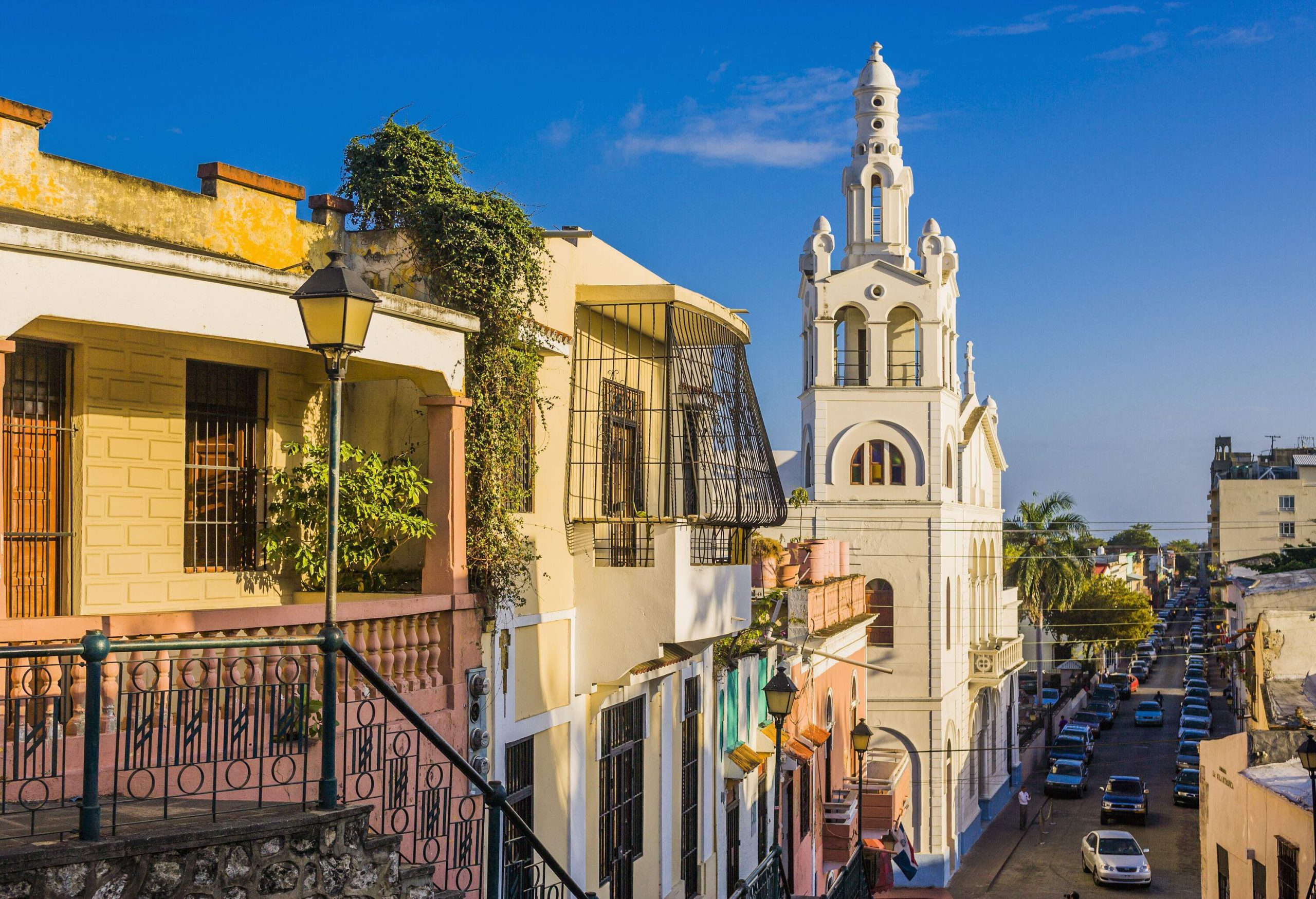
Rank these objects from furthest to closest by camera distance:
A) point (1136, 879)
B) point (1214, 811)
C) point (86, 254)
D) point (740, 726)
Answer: point (1136, 879) < point (1214, 811) < point (740, 726) < point (86, 254)

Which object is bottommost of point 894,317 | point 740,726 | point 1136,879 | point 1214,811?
point 1136,879

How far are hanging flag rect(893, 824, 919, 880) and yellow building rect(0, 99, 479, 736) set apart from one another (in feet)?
75.2

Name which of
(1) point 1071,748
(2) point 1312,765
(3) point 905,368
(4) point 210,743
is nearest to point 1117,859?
(3) point 905,368

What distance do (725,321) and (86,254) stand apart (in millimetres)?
6862

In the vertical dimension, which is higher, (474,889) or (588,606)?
(588,606)

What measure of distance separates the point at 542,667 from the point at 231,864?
5.56m

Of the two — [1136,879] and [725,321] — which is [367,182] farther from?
[1136,879]

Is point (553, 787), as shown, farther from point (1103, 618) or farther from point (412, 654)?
point (1103, 618)

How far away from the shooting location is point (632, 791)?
1359 cm

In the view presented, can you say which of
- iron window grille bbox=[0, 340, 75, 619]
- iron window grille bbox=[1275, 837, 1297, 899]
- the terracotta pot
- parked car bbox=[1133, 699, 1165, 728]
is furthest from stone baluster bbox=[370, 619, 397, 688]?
parked car bbox=[1133, 699, 1165, 728]

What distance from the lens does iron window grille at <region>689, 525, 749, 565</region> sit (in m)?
12.8

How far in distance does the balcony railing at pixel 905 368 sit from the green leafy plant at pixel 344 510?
106 ft

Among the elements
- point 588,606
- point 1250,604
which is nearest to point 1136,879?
point 1250,604

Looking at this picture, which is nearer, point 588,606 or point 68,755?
point 68,755
